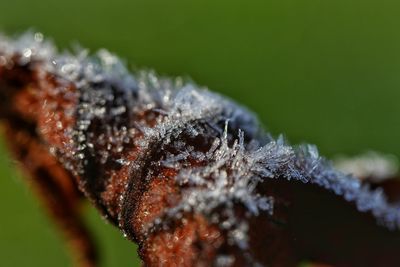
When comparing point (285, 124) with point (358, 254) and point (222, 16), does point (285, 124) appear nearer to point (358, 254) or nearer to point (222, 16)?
point (222, 16)

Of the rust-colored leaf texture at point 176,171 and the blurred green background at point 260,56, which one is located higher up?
the blurred green background at point 260,56

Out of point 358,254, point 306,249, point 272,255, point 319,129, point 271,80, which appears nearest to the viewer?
point 272,255

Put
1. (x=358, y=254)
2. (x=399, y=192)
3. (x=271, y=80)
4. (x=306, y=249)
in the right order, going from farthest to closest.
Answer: (x=271, y=80)
(x=399, y=192)
(x=358, y=254)
(x=306, y=249)

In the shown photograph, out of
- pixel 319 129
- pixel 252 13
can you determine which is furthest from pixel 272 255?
pixel 252 13

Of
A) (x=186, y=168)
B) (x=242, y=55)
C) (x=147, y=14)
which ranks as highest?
(x=147, y=14)

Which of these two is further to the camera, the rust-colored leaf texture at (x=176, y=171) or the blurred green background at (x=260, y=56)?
the blurred green background at (x=260, y=56)

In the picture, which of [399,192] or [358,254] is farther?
[399,192]
